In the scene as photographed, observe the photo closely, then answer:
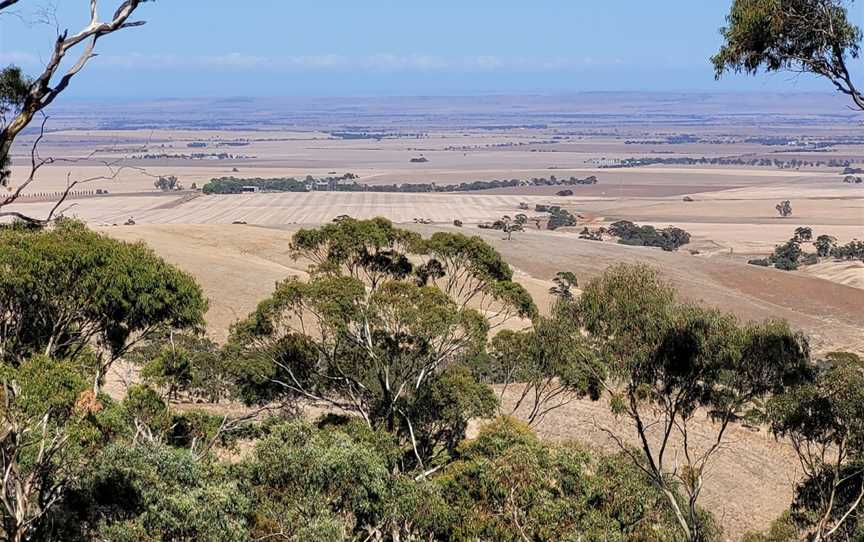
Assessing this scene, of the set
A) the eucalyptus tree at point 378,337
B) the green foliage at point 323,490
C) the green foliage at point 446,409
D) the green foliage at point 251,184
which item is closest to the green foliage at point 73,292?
the eucalyptus tree at point 378,337

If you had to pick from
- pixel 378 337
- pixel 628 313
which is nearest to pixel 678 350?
pixel 628 313

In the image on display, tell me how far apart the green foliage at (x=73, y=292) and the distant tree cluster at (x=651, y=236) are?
84210 millimetres

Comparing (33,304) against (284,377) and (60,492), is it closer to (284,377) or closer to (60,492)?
(60,492)

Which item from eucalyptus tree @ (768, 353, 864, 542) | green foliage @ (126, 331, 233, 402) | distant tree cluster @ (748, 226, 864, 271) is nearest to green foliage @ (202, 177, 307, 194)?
distant tree cluster @ (748, 226, 864, 271)

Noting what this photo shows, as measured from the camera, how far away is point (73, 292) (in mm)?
18156

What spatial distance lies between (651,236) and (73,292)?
91.1 m

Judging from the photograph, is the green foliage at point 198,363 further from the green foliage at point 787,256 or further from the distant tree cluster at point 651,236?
the distant tree cluster at point 651,236

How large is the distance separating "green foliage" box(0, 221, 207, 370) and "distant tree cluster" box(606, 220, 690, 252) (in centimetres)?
8421

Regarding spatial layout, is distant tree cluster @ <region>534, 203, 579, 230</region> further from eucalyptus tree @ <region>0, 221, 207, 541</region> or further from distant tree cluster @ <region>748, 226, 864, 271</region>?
eucalyptus tree @ <region>0, 221, 207, 541</region>

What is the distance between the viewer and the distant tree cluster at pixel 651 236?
101 m

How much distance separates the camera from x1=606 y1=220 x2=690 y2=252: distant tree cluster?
101312 mm

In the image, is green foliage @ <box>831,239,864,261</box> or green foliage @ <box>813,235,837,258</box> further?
green foliage @ <box>813,235,837,258</box>

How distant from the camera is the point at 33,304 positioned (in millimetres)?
17938

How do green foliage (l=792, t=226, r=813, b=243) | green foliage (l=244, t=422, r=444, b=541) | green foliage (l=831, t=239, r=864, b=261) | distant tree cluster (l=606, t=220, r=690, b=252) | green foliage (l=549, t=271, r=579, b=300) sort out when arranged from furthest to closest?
green foliage (l=792, t=226, r=813, b=243), distant tree cluster (l=606, t=220, r=690, b=252), green foliage (l=831, t=239, r=864, b=261), green foliage (l=549, t=271, r=579, b=300), green foliage (l=244, t=422, r=444, b=541)
